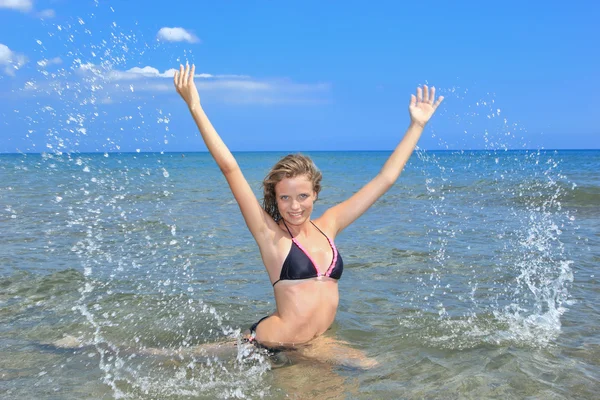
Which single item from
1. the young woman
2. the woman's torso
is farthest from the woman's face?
the woman's torso

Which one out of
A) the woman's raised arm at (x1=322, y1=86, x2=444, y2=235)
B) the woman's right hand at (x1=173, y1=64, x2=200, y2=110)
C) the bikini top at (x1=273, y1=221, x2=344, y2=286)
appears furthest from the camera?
the woman's raised arm at (x1=322, y1=86, x2=444, y2=235)

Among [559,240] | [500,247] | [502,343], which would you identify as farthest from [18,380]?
[559,240]

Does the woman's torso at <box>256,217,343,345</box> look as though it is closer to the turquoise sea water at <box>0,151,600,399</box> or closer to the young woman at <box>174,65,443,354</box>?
the young woman at <box>174,65,443,354</box>

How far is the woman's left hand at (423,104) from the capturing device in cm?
452

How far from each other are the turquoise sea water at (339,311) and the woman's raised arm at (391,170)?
1.16 metres

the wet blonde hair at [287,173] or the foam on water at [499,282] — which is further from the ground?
the wet blonde hair at [287,173]

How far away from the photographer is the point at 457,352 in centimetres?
441

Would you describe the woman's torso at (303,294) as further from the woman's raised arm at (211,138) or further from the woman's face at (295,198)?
the woman's raised arm at (211,138)

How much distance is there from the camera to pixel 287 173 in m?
4.12

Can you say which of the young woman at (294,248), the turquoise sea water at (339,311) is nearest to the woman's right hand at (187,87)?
the young woman at (294,248)

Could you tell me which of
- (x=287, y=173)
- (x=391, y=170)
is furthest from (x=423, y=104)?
(x=287, y=173)

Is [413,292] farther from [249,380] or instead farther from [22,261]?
[22,261]

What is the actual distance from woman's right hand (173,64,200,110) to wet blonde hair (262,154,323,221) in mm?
776

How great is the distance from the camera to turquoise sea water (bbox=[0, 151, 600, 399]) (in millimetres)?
3914
